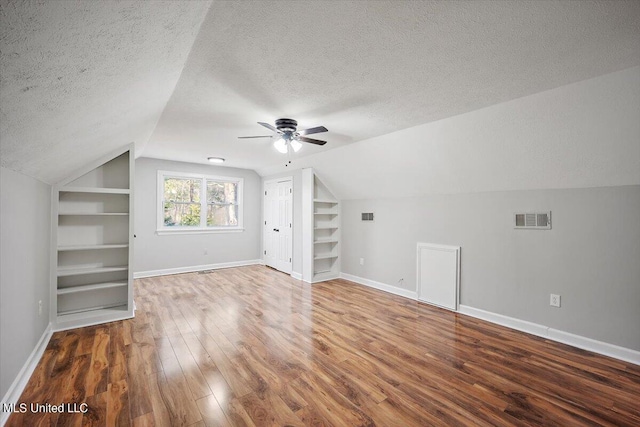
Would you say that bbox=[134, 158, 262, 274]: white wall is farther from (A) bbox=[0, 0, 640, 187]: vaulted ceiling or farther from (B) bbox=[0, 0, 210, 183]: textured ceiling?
(B) bbox=[0, 0, 210, 183]: textured ceiling

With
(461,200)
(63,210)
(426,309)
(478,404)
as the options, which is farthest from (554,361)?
(63,210)

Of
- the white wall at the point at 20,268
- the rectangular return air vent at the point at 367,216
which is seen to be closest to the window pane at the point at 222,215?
the rectangular return air vent at the point at 367,216

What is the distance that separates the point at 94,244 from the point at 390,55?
3.99 m

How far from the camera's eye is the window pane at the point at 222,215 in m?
6.31

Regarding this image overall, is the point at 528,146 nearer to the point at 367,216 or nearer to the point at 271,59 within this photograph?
the point at 271,59

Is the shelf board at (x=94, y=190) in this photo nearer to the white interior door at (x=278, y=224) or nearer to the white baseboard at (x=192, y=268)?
the white baseboard at (x=192, y=268)

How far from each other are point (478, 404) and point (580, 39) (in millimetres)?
2405

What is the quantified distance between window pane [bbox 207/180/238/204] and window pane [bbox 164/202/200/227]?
1.27 ft

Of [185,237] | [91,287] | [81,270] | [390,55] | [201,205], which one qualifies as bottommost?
[91,287]

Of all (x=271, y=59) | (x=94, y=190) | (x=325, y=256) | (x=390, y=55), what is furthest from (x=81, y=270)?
(x=390, y=55)

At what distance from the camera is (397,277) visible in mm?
4582

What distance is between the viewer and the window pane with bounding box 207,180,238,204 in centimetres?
630

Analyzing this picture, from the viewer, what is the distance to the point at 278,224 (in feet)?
20.6

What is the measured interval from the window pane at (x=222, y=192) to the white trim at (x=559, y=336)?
5.23 meters
